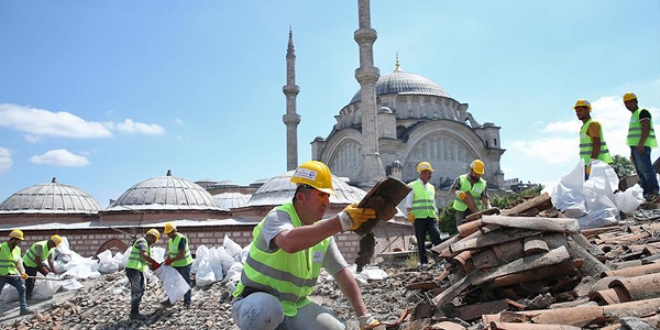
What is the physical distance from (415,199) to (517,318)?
3.63 m

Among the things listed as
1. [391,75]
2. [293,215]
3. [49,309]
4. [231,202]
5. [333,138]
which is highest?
[391,75]

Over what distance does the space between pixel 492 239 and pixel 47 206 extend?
16.8m

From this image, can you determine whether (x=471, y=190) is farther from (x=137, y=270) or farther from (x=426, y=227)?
(x=137, y=270)

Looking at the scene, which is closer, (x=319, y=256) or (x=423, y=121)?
(x=319, y=256)

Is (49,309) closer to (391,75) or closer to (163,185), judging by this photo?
(163,185)

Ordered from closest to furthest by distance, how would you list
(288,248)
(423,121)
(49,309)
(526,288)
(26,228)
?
(288,248), (526,288), (49,309), (26,228), (423,121)

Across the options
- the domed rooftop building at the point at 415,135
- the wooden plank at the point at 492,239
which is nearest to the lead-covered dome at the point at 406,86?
the domed rooftop building at the point at 415,135

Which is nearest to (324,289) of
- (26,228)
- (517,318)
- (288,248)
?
(517,318)

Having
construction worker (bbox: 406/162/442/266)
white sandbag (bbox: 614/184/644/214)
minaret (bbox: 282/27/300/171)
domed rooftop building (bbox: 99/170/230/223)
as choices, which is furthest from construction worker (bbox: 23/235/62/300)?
minaret (bbox: 282/27/300/171)

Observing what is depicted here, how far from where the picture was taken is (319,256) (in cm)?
260

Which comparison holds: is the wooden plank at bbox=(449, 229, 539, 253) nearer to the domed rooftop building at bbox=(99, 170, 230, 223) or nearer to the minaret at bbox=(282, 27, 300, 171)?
the domed rooftop building at bbox=(99, 170, 230, 223)

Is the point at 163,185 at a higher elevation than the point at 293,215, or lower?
higher

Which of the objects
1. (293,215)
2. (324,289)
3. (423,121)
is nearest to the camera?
(293,215)

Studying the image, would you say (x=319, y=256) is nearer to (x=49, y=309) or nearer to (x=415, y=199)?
(x=415, y=199)
